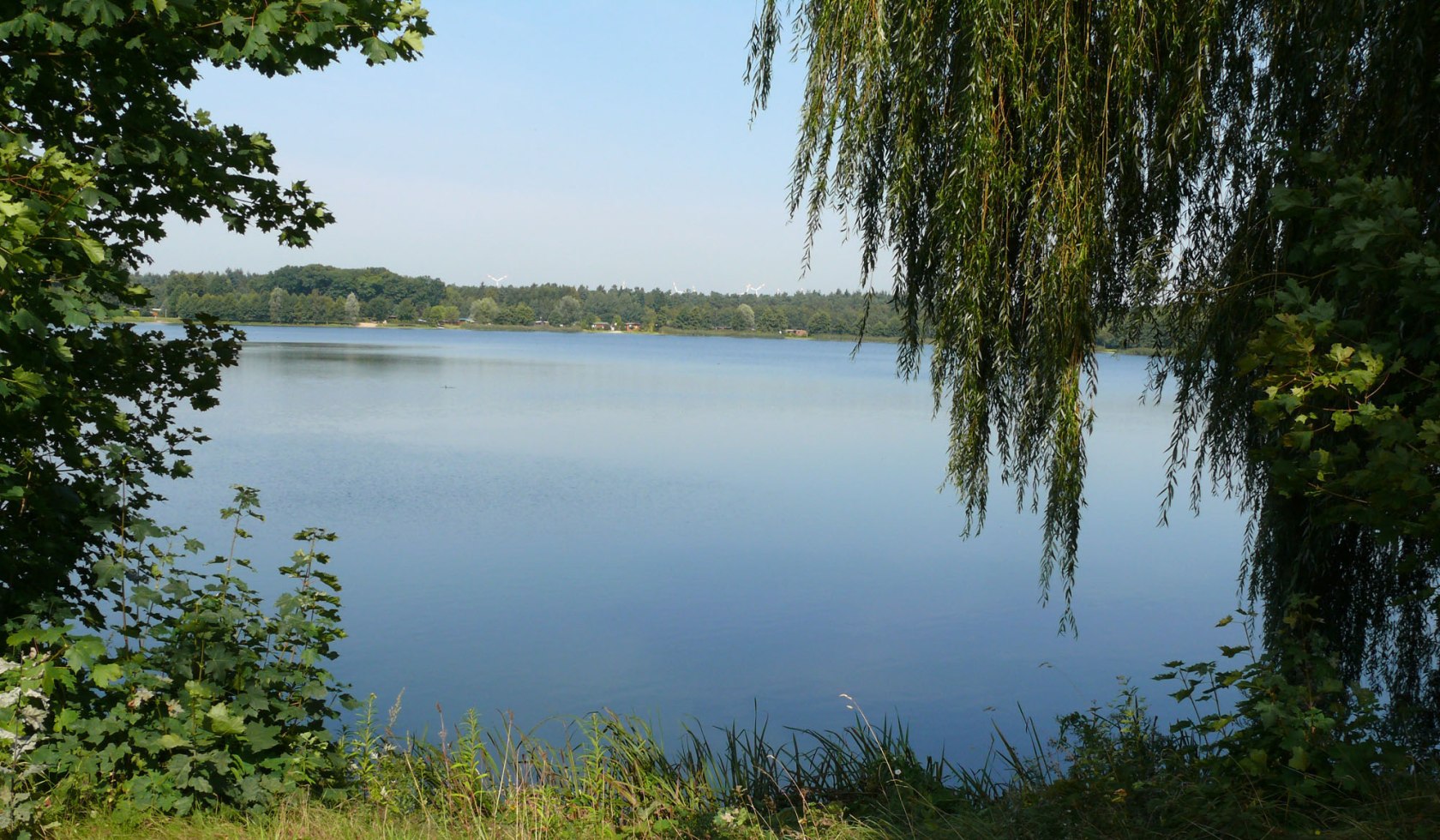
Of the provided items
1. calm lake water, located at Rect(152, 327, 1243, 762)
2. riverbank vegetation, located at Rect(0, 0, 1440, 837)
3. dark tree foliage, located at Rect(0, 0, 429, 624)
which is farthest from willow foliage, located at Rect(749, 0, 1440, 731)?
dark tree foliage, located at Rect(0, 0, 429, 624)

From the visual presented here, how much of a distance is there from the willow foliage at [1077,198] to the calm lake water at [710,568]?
A: 85 cm

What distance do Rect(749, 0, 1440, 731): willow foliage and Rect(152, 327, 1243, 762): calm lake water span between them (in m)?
0.85

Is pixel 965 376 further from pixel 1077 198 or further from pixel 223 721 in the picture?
pixel 223 721

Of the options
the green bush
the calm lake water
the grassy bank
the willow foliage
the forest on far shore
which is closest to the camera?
the grassy bank

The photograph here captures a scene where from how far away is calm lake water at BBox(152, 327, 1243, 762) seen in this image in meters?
7.74

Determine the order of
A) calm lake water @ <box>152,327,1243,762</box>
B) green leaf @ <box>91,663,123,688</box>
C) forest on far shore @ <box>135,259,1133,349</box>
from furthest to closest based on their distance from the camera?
forest on far shore @ <box>135,259,1133,349</box> < calm lake water @ <box>152,327,1243,762</box> < green leaf @ <box>91,663,123,688</box>

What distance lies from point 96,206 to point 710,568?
7768 mm

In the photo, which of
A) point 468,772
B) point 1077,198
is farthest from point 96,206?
point 1077,198

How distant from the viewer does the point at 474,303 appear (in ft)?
330

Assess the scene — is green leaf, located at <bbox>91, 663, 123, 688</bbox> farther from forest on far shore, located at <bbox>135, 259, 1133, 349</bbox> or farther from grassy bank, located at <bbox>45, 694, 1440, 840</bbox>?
forest on far shore, located at <bbox>135, 259, 1133, 349</bbox>

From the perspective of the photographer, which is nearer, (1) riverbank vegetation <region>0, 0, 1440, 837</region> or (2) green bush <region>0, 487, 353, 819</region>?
(1) riverbank vegetation <region>0, 0, 1440, 837</region>

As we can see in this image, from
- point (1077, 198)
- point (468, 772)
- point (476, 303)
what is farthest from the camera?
point (476, 303)

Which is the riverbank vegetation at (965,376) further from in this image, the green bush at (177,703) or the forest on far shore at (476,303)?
the forest on far shore at (476,303)

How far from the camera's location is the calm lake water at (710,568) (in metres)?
7.74
